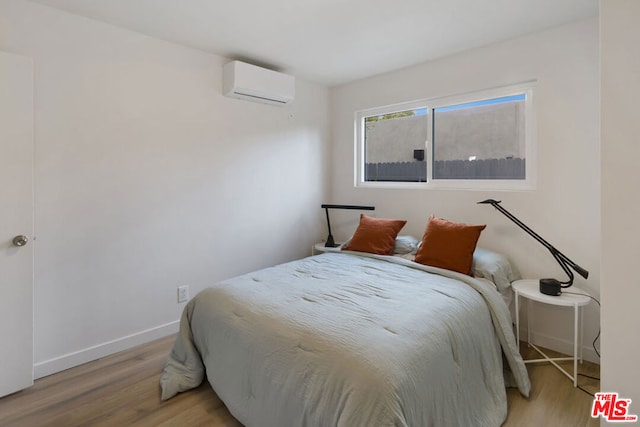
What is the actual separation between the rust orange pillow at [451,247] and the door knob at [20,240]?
2.62m

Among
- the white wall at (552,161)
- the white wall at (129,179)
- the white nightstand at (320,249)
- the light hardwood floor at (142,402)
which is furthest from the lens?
the white nightstand at (320,249)

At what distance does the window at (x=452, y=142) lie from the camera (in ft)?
9.00

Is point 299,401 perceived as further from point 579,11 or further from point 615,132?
point 579,11

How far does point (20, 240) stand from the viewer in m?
2.01

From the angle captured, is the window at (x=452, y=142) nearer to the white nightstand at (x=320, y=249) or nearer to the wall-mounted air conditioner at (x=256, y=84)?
the white nightstand at (x=320, y=249)

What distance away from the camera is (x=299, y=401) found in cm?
139

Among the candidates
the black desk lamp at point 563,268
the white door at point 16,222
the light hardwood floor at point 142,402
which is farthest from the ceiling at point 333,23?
the light hardwood floor at point 142,402

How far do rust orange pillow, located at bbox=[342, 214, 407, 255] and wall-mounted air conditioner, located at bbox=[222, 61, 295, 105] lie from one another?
4.99 feet

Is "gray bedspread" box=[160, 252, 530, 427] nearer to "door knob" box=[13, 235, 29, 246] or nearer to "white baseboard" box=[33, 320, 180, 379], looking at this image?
"white baseboard" box=[33, 320, 180, 379]

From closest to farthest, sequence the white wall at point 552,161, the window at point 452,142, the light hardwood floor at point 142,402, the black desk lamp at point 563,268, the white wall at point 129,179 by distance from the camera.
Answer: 1. the light hardwood floor at point 142,402
2. the black desk lamp at point 563,268
3. the white wall at point 129,179
4. the white wall at point 552,161
5. the window at point 452,142

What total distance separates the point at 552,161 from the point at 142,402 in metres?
3.17

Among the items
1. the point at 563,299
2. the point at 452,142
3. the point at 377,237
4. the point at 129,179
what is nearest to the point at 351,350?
the point at 563,299

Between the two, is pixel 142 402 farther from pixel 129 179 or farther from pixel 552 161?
pixel 552 161

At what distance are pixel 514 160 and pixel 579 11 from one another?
41.7 inches
